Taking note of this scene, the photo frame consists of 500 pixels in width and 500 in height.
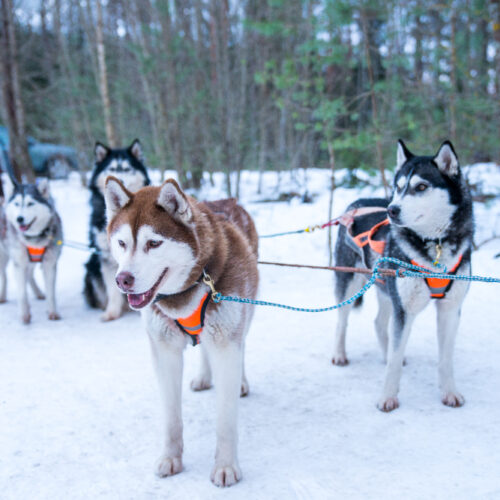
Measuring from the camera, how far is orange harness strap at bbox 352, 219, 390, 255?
280cm

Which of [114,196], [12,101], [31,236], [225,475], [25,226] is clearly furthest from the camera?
[12,101]

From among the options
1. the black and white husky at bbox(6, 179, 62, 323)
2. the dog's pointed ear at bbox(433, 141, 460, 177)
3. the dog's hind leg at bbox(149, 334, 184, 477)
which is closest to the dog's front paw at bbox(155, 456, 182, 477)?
the dog's hind leg at bbox(149, 334, 184, 477)

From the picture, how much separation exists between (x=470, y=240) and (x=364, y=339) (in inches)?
60.6

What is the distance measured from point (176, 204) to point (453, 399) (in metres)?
2.14

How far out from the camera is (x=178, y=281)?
1.88m

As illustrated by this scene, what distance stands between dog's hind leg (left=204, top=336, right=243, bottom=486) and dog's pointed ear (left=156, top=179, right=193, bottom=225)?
0.60m

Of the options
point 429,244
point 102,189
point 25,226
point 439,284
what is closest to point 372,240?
point 429,244

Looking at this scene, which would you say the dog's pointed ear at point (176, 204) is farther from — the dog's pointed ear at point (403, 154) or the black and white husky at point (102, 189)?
the black and white husky at point (102, 189)

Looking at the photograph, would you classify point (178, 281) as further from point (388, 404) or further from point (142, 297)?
point (388, 404)

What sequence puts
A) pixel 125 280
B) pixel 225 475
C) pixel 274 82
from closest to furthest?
pixel 125 280 < pixel 225 475 < pixel 274 82

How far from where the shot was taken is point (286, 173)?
1154 cm

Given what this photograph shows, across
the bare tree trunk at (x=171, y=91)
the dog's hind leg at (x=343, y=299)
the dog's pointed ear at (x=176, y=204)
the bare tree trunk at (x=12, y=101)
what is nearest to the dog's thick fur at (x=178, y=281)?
the dog's pointed ear at (x=176, y=204)

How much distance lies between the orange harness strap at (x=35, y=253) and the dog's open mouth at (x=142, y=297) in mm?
3300

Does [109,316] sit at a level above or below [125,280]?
below
